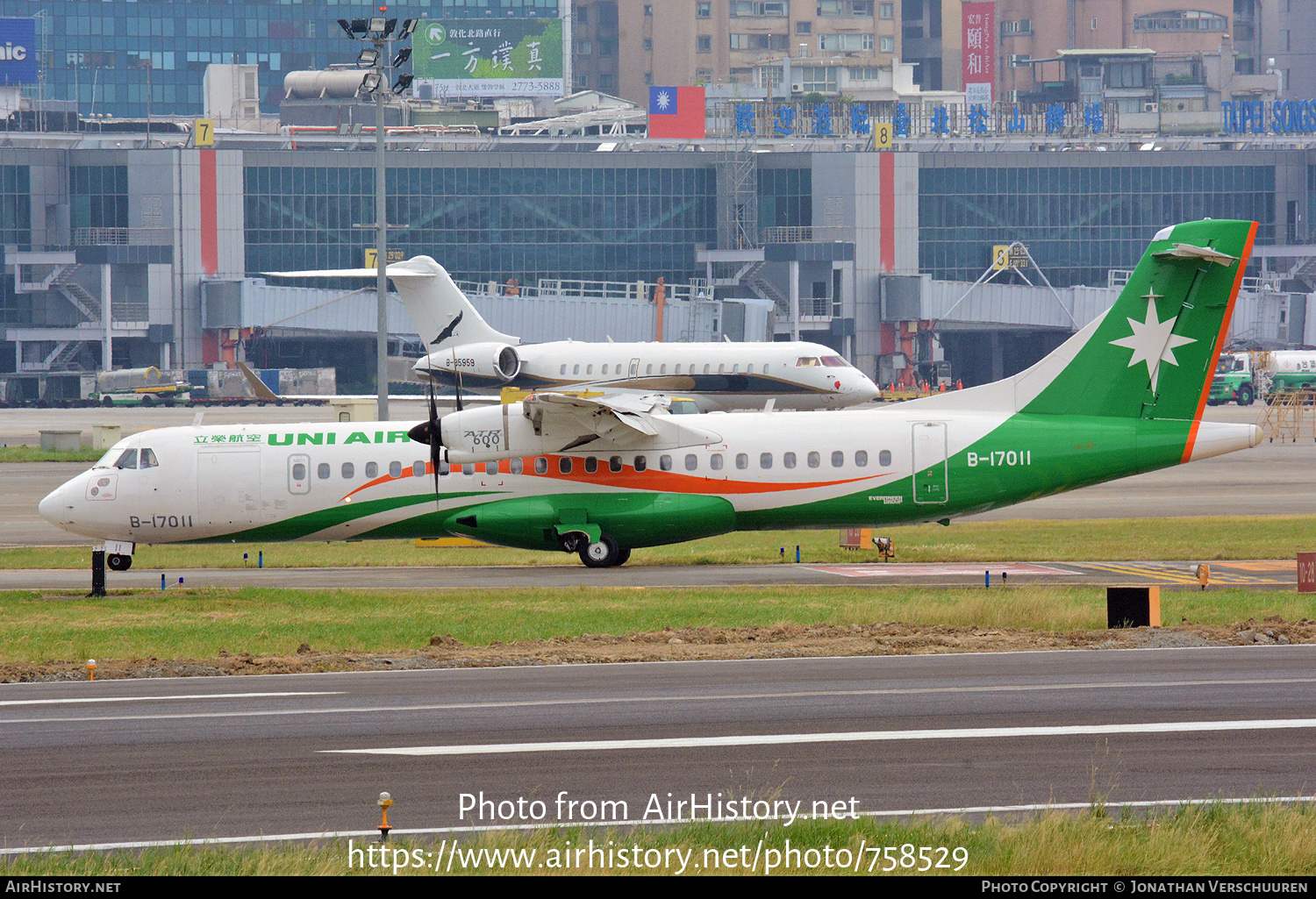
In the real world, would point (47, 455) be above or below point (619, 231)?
below

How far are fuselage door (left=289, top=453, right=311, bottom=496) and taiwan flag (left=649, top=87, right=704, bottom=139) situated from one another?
103124 mm

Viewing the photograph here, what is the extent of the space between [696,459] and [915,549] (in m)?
7.35

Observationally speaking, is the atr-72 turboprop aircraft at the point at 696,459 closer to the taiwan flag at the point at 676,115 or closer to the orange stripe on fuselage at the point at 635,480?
the orange stripe on fuselage at the point at 635,480

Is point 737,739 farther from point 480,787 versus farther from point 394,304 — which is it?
point 394,304

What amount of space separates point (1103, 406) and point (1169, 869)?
21.4m

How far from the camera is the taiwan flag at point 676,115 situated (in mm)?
129500

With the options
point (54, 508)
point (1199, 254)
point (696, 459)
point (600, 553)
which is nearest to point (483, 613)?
point (600, 553)

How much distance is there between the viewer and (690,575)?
101 feet

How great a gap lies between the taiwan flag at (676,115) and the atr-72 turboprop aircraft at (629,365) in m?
73.0

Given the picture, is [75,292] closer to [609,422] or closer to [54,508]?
[54,508]

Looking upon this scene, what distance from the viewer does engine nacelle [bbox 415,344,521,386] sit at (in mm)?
59312

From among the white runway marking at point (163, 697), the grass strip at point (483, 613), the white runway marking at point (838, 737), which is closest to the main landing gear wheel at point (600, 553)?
the grass strip at point (483, 613)

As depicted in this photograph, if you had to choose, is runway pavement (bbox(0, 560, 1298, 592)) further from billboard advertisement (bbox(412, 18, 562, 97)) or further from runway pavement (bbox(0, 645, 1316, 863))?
billboard advertisement (bbox(412, 18, 562, 97))

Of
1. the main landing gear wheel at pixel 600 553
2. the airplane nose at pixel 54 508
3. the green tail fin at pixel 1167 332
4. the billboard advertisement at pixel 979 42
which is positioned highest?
the billboard advertisement at pixel 979 42
